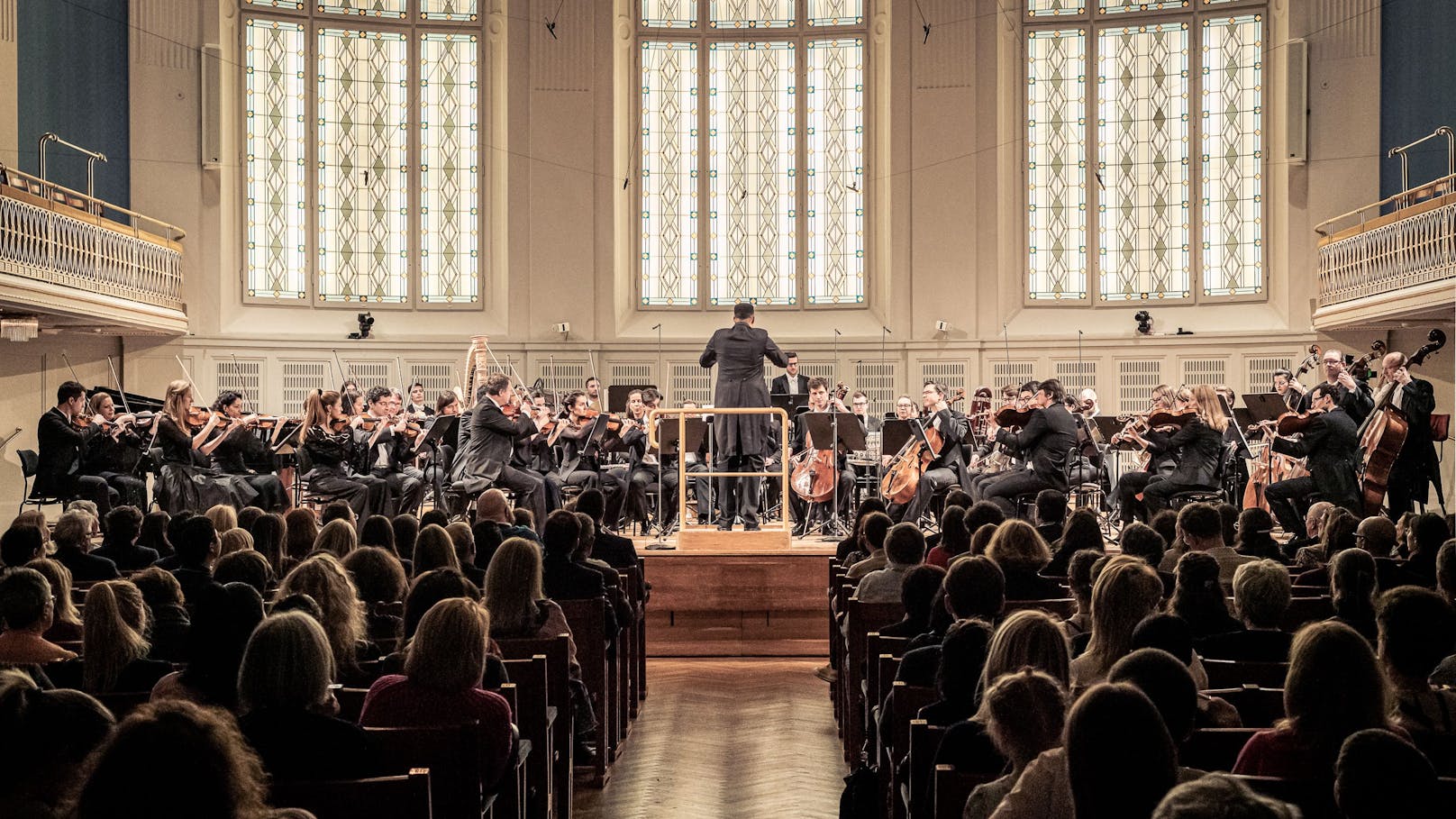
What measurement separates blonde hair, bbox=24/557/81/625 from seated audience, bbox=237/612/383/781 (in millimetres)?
1928

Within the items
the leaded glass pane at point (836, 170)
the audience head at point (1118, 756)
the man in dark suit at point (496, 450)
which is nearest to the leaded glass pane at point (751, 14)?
the leaded glass pane at point (836, 170)

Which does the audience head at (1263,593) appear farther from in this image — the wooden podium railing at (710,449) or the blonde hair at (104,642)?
the wooden podium railing at (710,449)

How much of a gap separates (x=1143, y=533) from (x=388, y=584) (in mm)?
2972

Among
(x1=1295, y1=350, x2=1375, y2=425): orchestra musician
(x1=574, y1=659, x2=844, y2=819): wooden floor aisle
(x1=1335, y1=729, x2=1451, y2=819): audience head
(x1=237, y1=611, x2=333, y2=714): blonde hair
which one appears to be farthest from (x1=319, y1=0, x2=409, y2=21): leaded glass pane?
(x1=1335, y1=729, x2=1451, y2=819): audience head

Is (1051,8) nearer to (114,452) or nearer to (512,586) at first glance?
(114,452)

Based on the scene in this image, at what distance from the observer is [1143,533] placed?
5629 millimetres

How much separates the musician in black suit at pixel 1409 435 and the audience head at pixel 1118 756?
8174 mm

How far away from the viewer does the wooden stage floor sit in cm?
892

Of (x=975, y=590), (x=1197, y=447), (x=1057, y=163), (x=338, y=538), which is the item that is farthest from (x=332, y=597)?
(x=1057, y=163)

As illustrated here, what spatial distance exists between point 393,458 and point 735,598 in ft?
11.4

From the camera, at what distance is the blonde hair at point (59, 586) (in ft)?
14.7

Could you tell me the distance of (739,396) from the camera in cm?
966

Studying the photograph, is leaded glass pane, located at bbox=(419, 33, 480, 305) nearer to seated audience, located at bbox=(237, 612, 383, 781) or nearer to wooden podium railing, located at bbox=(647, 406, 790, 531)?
wooden podium railing, located at bbox=(647, 406, 790, 531)

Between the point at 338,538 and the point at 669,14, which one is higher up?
the point at 669,14
